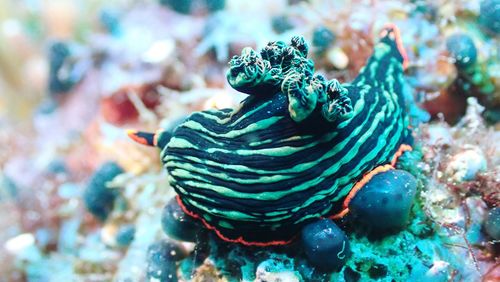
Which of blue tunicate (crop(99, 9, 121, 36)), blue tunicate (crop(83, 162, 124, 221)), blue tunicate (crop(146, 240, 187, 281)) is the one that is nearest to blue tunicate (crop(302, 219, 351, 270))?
blue tunicate (crop(146, 240, 187, 281))

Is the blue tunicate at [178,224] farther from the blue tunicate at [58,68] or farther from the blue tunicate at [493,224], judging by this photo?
the blue tunicate at [58,68]

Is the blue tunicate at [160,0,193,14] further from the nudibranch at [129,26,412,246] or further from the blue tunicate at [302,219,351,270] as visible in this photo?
the blue tunicate at [302,219,351,270]

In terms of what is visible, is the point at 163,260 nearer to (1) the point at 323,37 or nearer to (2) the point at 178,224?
(2) the point at 178,224

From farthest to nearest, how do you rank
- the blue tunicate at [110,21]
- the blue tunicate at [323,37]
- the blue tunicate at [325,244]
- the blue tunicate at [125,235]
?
the blue tunicate at [110,21]
the blue tunicate at [323,37]
the blue tunicate at [125,235]
the blue tunicate at [325,244]

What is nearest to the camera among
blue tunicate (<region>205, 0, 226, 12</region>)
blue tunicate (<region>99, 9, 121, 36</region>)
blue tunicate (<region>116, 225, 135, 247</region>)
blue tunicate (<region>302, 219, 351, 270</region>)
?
blue tunicate (<region>302, 219, 351, 270</region>)

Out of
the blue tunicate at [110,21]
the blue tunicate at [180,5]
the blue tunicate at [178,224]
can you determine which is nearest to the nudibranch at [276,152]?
the blue tunicate at [178,224]

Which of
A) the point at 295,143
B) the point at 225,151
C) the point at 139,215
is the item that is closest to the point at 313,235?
the point at 295,143

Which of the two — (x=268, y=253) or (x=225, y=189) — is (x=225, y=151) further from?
(x=268, y=253)
